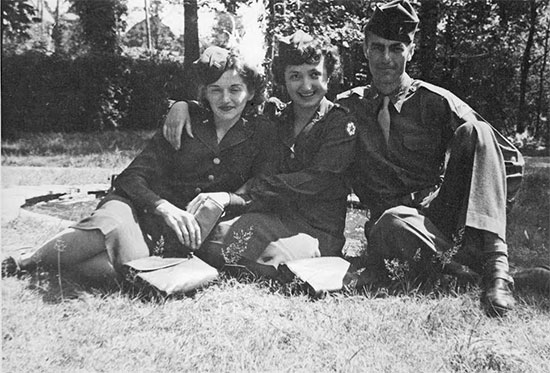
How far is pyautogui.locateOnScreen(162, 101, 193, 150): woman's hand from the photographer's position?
8.51 feet

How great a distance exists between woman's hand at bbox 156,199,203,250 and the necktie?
987mm

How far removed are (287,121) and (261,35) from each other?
0.43 m

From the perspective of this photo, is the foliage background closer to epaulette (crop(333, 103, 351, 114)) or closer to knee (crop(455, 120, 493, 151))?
epaulette (crop(333, 103, 351, 114))

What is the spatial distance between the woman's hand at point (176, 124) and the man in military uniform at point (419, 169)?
74cm

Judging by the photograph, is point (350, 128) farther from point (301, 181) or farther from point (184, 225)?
point (184, 225)

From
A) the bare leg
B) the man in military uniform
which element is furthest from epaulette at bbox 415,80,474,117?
the bare leg

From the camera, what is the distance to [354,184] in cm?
273

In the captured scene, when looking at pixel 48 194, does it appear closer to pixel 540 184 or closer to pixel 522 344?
pixel 522 344

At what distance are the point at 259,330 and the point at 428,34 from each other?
1.76 meters

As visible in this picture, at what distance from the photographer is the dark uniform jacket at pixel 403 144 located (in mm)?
2643

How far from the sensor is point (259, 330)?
1988 mm

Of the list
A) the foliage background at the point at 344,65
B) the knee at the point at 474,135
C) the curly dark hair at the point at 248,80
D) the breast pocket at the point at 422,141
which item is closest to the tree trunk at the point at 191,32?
the foliage background at the point at 344,65

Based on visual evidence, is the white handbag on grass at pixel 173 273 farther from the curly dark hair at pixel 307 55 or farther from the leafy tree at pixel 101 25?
the leafy tree at pixel 101 25

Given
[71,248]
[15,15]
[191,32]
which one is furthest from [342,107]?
[15,15]
